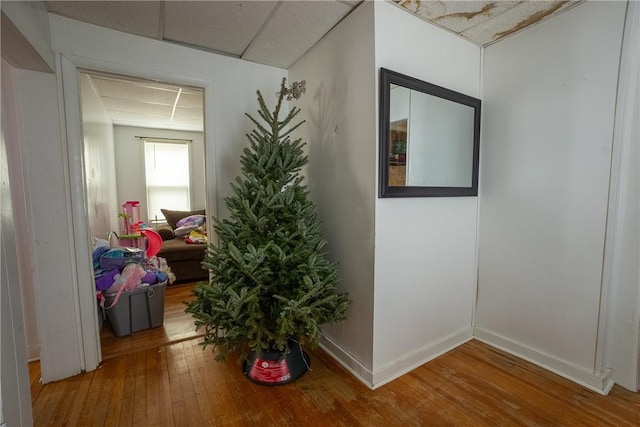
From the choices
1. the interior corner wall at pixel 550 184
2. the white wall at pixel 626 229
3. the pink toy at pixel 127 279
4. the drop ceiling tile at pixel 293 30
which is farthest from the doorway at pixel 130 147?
the white wall at pixel 626 229

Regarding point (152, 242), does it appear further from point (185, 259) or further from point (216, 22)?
point (216, 22)

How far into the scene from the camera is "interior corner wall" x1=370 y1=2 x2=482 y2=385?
5.64 ft

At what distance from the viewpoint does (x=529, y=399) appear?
1.62m

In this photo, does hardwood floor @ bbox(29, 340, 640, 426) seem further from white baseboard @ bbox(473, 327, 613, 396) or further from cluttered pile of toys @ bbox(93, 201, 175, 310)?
cluttered pile of toys @ bbox(93, 201, 175, 310)

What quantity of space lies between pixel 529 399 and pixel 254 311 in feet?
5.36

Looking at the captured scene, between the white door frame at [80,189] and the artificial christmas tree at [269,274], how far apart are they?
785mm

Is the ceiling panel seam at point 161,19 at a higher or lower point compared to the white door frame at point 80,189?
higher

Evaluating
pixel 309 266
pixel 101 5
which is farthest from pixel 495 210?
pixel 101 5

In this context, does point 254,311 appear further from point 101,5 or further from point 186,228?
point 186,228

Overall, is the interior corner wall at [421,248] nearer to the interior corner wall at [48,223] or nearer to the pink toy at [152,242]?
the interior corner wall at [48,223]

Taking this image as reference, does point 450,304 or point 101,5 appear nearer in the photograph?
point 101,5

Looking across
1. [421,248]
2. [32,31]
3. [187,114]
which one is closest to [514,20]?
[421,248]

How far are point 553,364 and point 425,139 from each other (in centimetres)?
169

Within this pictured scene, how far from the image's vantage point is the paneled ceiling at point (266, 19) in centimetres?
165
